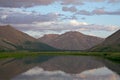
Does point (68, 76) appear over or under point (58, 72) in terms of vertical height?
over

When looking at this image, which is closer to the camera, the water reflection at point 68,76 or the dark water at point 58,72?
the water reflection at point 68,76

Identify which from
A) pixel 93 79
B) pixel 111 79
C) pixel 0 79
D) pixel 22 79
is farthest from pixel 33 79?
pixel 111 79

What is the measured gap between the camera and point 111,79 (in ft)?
170

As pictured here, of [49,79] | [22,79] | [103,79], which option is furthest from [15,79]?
[103,79]

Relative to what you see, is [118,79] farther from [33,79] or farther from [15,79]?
[15,79]

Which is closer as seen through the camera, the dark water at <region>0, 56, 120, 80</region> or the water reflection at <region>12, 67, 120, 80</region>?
the water reflection at <region>12, 67, 120, 80</region>

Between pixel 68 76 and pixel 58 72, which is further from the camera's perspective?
pixel 58 72

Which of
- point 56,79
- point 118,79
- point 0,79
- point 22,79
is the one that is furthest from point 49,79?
point 118,79

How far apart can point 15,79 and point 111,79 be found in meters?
16.8

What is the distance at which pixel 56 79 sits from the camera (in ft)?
173

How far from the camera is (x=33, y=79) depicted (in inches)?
2028

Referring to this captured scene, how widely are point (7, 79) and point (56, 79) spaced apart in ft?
28.1

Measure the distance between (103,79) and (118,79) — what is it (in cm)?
271

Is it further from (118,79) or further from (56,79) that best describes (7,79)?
(118,79)
